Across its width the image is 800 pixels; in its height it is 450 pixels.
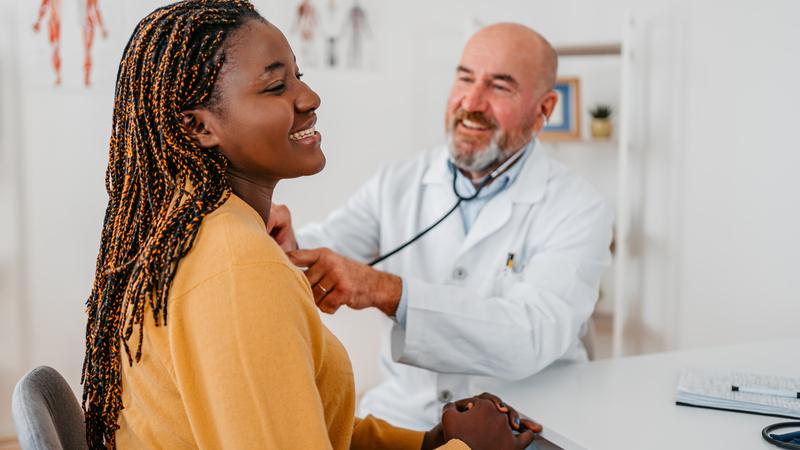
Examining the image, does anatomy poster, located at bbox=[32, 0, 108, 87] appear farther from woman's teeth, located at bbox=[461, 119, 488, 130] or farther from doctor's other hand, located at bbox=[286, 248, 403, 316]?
doctor's other hand, located at bbox=[286, 248, 403, 316]

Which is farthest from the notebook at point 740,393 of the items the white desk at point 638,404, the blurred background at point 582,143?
the blurred background at point 582,143

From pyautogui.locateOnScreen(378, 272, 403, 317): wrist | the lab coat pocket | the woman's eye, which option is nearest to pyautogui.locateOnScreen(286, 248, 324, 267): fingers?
pyautogui.locateOnScreen(378, 272, 403, 317): wrist

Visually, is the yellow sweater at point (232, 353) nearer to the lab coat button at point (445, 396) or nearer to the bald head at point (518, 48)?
the lab coat button at point (445, 396)

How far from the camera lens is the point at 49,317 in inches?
99.3

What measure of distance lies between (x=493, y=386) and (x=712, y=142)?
5.26 feet

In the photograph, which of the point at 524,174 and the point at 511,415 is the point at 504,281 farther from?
the point at 511,415

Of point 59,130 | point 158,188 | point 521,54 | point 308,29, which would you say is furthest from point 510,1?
point 158,188

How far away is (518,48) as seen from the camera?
174 cm

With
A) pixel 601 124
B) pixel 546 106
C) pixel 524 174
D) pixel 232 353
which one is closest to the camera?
pixel 232 353

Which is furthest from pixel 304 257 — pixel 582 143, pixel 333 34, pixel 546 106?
pixel 582 143

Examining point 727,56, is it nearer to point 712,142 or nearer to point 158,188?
point 712,142

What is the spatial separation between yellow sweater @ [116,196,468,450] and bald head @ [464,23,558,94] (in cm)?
108

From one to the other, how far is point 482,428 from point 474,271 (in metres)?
0.66

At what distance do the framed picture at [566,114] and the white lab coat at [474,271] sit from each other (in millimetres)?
1160
